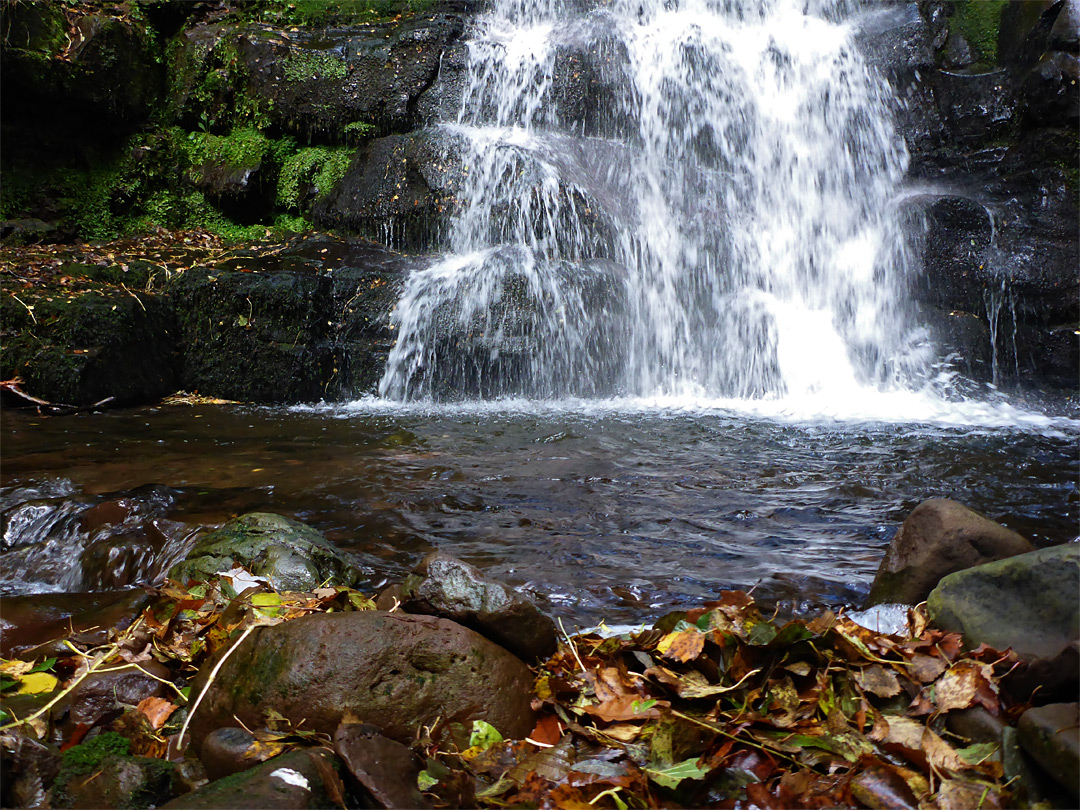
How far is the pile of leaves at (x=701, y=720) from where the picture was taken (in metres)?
1.57

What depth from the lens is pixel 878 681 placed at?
1897 mm

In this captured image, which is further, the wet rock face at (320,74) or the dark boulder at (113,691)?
the wet rock face at (320,74)

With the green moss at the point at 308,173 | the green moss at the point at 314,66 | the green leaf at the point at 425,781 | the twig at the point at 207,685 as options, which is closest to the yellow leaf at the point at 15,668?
the twig at the point at 207,685

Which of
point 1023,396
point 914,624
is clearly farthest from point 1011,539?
point 1023,396

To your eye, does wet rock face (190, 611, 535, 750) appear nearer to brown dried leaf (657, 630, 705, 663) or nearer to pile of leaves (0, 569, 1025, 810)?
pile of leaves (0, 569, 1025, 810)

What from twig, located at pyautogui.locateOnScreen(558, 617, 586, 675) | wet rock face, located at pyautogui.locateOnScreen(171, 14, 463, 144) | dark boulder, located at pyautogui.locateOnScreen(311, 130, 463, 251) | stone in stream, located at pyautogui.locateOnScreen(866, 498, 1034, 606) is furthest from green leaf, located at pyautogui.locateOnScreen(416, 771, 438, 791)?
wet rock face, located at pyautogui.locateOnScreen(171, 14, 463, 144)

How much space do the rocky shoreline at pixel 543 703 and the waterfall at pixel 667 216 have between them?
5.79 metres

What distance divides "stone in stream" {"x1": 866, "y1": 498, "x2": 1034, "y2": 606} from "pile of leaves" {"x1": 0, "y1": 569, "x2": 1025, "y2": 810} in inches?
11.7

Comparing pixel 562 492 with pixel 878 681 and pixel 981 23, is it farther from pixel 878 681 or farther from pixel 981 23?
pixel 981 23

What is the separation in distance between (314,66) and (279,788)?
11413mm

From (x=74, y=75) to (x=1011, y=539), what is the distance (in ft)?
39.8

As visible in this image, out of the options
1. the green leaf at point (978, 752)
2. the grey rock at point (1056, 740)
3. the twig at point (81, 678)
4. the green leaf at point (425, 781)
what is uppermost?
the grey rock at point (1056, 740)

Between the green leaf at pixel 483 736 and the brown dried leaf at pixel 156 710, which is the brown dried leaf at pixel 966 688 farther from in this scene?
the brown dried leaf at pixel 156 710

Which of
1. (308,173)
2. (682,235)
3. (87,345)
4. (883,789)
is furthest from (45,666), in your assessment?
(308,173)
